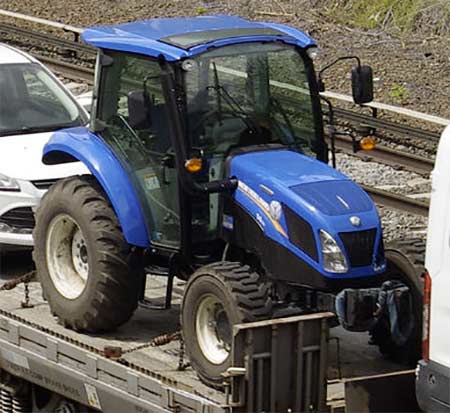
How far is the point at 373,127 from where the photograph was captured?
647 inches

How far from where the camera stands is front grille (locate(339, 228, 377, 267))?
24.8ft

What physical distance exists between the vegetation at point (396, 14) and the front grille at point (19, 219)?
12437mm

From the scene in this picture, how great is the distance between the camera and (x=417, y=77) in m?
19.0

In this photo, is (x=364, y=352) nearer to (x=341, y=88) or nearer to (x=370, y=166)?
(x=370, y=166)

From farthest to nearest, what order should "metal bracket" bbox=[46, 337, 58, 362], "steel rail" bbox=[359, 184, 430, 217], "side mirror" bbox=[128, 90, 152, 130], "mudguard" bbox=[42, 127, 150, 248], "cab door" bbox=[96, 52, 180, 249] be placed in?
"steel rail" bbox=[359, 184, 430, 217], "mudguard" bbox=[42, 127, 150, 248], "cab door" bbox=[96, 52, 180, 249], "metal bracket" bbox=[46, 337, 58, 362], "side mirror" bbox=[128, 90, 152, 130]

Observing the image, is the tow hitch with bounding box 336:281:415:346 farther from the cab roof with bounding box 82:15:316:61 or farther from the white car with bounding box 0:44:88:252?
the white car with bounding box 0:44:88:252

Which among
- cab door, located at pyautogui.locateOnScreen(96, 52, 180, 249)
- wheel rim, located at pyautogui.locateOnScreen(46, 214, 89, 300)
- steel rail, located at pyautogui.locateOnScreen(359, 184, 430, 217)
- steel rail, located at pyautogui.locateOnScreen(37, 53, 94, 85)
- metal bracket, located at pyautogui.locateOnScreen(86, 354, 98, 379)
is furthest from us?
steel rail, located at pyautogui.locateOnScreen(37, 53, 94, 85)

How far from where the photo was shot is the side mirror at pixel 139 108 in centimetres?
802

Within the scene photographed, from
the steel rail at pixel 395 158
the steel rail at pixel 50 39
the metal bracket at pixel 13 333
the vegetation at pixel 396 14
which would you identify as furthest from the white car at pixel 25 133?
the vegetation at pixel 396 14

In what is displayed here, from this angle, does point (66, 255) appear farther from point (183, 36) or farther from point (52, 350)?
point (183, 36)

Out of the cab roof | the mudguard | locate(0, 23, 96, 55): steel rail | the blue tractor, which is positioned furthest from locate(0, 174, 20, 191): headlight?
locate(0, 23, 96, 55): steel rail

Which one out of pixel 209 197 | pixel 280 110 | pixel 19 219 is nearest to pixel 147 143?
pixel 209 197

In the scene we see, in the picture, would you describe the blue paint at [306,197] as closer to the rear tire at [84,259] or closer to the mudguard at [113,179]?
the mudguard at [113,179]

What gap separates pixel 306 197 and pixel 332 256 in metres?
0.37
